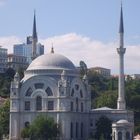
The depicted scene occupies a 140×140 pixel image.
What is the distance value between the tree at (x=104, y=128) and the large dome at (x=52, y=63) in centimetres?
770

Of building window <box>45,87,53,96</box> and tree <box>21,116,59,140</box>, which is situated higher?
building window <box>45,87,53,96</box>

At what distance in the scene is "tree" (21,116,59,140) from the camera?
7200 centimetres

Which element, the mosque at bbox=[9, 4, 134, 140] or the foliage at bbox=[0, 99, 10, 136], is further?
the foliage at bbox=[0, 99, 10, 136]

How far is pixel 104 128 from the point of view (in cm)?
7700

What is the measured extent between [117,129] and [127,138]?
5.08ft

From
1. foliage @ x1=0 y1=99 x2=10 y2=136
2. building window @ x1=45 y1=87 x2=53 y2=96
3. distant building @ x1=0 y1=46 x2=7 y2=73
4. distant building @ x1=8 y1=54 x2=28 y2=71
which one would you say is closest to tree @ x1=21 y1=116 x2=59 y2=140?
building window @ x1=45 y1=87 x2=53 y2=96

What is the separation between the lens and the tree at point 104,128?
253 ft

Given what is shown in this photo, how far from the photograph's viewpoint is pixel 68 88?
75.7 metres

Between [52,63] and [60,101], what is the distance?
5970 mm

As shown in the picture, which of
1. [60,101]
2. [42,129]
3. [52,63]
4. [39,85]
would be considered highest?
[52,63]

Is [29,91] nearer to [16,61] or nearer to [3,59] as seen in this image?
[3,59]

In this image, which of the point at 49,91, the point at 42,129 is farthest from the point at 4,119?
the point at 42,129

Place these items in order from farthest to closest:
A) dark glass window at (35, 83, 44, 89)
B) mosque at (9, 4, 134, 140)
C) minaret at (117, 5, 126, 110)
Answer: minaret at (117, 5, 126, 110) < dark glass window at (35, 83, 44, 89) < mosque at (9, 4, 134, 140)

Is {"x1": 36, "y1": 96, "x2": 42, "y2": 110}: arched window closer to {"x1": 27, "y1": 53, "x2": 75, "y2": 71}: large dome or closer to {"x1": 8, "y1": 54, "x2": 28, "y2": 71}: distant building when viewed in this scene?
{"x1": 27, "y1": 53, "x2": 75, "y2": 71}: large dome
